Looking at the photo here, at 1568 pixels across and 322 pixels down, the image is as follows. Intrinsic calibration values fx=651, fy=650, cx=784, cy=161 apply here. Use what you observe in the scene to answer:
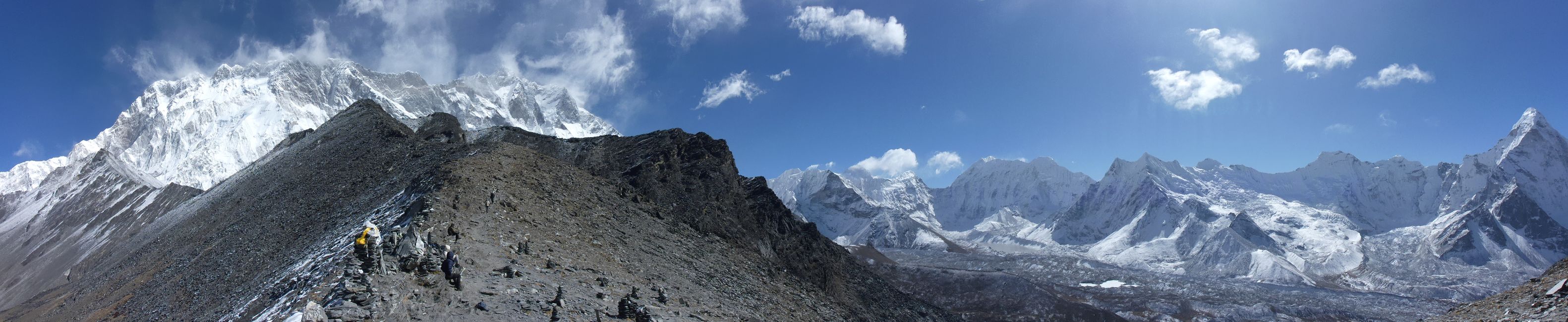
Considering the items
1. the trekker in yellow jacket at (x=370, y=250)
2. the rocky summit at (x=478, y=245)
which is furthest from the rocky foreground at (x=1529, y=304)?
the trekker in yellow jacket at (x=370, y=250)

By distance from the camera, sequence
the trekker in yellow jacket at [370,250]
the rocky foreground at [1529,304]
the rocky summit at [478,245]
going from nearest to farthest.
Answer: the trekker in yellow jacket at [370,250]
the rocky summit at [478,245]
the rocky foreground at [1529,304]

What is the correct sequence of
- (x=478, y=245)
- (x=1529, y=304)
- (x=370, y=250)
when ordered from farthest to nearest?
(x=478, y=245), (x=1529, y=304), (x=370, y=250)

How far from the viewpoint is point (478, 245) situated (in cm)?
2741

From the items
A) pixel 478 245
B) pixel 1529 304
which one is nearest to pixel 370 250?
pixel 478 245

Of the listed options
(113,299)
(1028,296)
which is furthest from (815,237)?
(1028,296)

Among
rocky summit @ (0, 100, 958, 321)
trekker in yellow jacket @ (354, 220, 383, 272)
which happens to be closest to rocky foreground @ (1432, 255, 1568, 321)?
rocky summit @ (0, 100, 958, 321)

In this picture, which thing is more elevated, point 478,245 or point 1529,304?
point 478,245

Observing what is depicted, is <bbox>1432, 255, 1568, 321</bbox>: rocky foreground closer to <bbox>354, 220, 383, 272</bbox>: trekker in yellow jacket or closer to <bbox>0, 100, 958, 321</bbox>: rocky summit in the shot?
<bbox>0, 100, 958, 321</bbox>: rocky summit

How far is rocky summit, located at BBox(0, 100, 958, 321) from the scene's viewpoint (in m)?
22.8

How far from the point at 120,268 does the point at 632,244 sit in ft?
170

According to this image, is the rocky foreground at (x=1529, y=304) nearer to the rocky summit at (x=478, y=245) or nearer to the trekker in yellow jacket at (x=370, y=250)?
the rocky summit at (x=478, y=245)

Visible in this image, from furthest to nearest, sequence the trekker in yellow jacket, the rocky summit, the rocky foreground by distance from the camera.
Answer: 1. the rocky foreground
2. the rocky summit
3. the trekker in yellow jacket

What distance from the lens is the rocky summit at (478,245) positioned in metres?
22.8

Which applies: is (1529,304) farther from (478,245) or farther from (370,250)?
(370,250)
